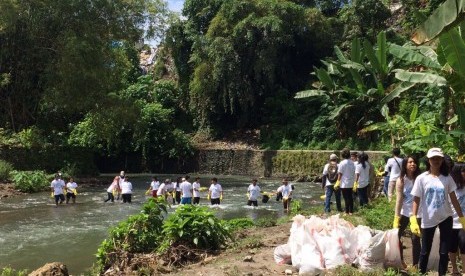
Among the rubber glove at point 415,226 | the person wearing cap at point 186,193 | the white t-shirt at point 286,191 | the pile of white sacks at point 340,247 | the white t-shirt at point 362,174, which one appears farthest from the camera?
the person wearing cap at point 186,193

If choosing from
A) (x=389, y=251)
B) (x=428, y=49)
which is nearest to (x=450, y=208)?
(x=389, y=251)

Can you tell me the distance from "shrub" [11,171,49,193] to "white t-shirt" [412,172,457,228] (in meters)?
22.0

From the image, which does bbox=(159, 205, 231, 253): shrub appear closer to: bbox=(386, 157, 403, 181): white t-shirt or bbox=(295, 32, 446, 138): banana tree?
bbox=(386, 157, 403, 181): white t-shirt

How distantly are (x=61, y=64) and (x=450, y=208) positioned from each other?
2412cm

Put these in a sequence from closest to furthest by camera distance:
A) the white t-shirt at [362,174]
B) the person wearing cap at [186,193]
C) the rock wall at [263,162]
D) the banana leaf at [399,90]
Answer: the white t-shirt at [362,174], the banana leaf at [399,90], the person wearing cap at [186,193], the rock wall at [263,162]

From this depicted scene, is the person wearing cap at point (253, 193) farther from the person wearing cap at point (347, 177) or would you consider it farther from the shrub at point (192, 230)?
the shrub at point (192, 230)

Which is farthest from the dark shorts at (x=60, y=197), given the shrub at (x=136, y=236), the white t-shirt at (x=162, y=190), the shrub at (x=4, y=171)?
the shrub at (x=136, y=236)

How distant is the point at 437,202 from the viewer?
600 cm

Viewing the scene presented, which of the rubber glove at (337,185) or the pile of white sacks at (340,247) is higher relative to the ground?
the rubber glove at (337,185)

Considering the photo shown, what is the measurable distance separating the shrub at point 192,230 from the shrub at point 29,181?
17795mm

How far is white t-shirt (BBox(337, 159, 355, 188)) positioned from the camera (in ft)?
38.3

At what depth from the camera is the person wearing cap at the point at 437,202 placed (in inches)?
236

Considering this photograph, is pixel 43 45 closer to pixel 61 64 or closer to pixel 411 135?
pixel 61 64

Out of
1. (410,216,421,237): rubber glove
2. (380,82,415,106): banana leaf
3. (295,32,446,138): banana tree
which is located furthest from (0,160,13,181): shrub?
(410,216,421,237): rubber glove
